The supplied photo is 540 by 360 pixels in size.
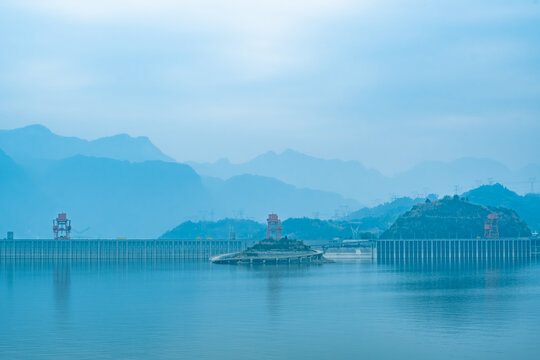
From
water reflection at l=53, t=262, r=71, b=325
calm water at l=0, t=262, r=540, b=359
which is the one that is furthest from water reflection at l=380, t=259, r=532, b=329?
water reflection at l=53, t=262, r=71, b=325

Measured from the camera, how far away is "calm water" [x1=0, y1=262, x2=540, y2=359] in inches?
2564

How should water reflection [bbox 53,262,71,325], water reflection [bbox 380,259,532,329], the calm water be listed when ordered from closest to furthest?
1. the calm water
2. water reflection [bbox 380,259,532,329]
3. water reflection [bbox 53,262,71,325]

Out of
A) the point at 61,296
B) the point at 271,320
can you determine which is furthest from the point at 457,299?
the point at 61,296

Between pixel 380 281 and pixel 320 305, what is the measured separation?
49.8 meters

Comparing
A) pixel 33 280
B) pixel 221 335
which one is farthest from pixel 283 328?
pixel 33 280

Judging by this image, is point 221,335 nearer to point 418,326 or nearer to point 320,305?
point 418,326

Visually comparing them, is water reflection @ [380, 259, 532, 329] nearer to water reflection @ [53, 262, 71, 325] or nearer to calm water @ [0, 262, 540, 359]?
calm water @ [0, 262, 540, 359]

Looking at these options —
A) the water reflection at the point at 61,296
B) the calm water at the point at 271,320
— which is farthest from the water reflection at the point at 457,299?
the water reflection at the point at 61,296

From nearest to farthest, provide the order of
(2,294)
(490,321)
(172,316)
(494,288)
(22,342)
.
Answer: (22,342) → (490,321) → (172,316) → (2,294) → (494,288)

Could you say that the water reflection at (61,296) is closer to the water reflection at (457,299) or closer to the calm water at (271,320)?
the calm water at (271,320)

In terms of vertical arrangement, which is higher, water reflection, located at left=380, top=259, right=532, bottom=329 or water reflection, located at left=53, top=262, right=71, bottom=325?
water reflection, located at left=53, top=262, right=71, bottom=325

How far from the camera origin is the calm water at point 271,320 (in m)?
65.1

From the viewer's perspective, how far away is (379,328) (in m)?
77.9

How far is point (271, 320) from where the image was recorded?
84.2 meters
